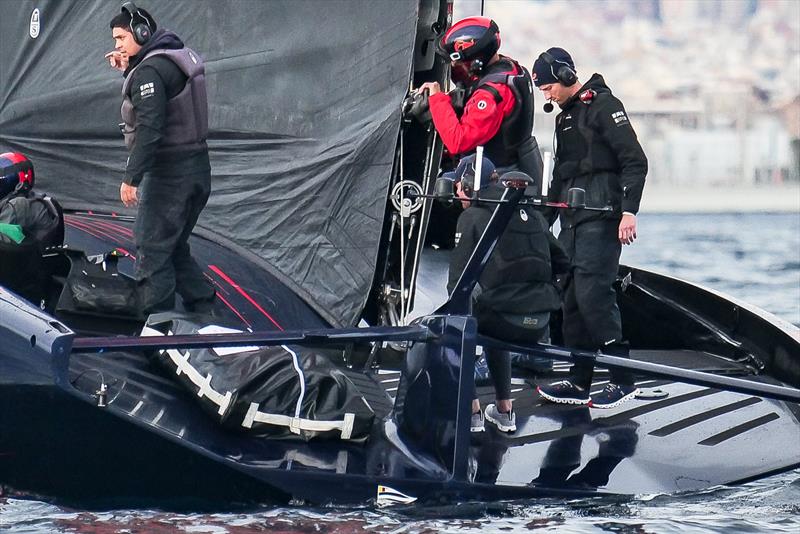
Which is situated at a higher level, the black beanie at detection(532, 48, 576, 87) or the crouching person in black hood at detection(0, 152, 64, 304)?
the black beanie at detection(532, 48, 576, 87)

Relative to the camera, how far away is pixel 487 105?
22.0 feet

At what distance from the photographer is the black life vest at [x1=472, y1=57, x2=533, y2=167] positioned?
22.2ft

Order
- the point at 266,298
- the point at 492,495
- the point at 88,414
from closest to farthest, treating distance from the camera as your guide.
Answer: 1. the point at 88,414
2. the point at 492,495
3. the point at 266,298

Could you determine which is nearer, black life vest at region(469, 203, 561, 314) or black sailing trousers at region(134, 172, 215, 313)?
black life vest at region(469, 203, 561, 314)

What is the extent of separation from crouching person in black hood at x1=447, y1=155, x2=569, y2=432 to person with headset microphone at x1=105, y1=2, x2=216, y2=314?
1.26m

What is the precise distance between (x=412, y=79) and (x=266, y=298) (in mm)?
1213

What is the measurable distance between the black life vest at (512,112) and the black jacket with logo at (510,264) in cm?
65

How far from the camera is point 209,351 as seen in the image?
5762 millimetres

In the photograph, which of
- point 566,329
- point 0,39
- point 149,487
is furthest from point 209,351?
point 0,39

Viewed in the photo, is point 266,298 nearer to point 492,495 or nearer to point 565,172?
point 565,172

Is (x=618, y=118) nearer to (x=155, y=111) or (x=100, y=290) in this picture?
(x=155, y=111)

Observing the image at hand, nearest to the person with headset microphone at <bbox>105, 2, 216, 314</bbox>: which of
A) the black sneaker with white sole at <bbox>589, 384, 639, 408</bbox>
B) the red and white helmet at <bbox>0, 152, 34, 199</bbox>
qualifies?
the red and white helmet at <bbox>0, 152, 34, 199</bbox>

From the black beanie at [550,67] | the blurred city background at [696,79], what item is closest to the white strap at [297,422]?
the black beanie at [550,67]

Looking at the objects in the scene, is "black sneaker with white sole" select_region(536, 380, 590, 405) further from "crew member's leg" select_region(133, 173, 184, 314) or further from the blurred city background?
the blurred city background
